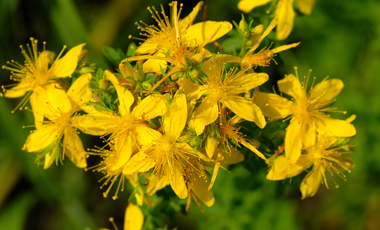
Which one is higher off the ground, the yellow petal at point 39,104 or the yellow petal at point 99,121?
the yellow petal at point 39,104

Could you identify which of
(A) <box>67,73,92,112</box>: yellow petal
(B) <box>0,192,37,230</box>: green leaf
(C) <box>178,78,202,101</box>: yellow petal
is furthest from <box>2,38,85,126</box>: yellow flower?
(B) <box>0,192,37,230</box>: green leaf

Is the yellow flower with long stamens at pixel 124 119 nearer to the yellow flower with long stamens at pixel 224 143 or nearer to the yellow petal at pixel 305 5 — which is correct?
the yellow flower with long stamens at pixel 224 143

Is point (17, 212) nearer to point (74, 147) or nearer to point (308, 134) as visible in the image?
point (74, 147)

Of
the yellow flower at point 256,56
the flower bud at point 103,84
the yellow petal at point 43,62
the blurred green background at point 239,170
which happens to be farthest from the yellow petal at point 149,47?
the blurred green background at point 239,170

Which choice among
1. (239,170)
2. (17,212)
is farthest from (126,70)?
(17,212)

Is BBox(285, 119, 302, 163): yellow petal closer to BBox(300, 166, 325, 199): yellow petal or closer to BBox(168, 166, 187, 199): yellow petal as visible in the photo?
BBox(300, 166, 325, 199): yellow petal
